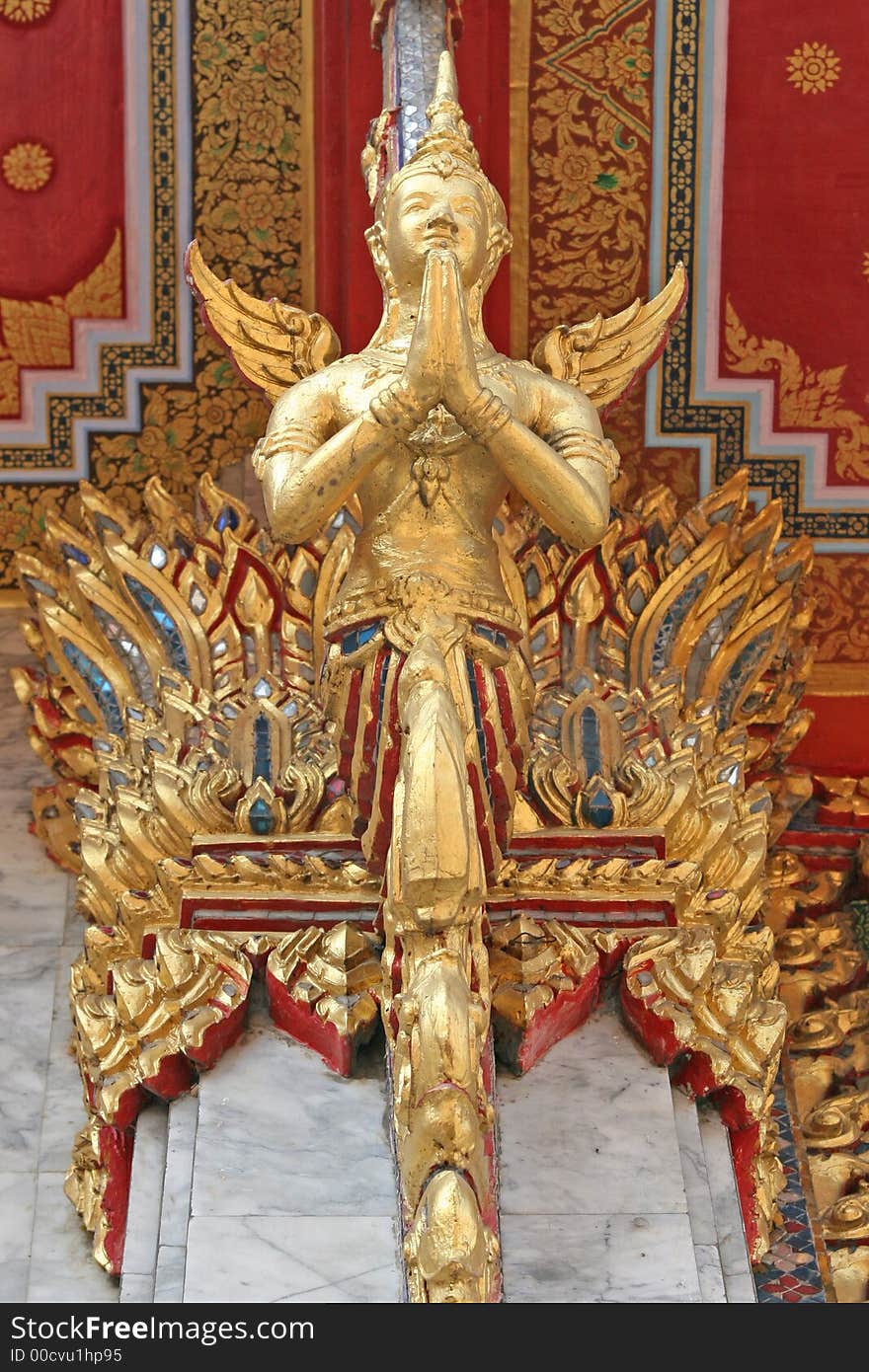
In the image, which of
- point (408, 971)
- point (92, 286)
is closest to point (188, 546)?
point (92, 286)

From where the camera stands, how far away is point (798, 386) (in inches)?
279

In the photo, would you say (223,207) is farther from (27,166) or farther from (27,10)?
(27,10)

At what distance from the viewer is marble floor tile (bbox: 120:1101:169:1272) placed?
17.0ft

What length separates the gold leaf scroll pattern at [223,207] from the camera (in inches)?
278

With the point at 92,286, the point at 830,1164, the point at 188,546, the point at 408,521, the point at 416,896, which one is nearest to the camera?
the point at 416,896

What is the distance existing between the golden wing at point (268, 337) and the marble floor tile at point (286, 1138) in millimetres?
1114

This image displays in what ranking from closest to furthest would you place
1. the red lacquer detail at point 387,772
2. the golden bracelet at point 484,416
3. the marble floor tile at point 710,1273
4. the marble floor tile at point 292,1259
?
1. the marble floor tile at point 292,1259
2. the marble floor tile at point 710,1273
3. the golden bracelet at point 484,416
4. the red lacquer detail at point 387,772

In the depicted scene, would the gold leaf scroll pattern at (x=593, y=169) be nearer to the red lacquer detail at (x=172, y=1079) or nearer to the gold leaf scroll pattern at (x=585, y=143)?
the gold leaf scroll pattern at (x=585, y=143)

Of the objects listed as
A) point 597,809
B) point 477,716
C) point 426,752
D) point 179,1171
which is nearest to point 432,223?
point 477,716

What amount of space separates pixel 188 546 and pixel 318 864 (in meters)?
1.00

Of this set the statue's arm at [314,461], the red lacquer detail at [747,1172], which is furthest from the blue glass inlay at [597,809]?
the statue's arm at [314,461]

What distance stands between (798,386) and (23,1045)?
2214mm

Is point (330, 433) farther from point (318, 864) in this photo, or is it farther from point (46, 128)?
point (46, 128)

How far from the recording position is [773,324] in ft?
23.2
